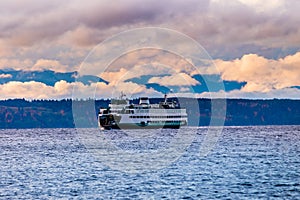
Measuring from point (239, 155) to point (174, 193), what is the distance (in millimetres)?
47502

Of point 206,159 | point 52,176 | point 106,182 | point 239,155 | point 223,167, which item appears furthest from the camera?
point 239,155

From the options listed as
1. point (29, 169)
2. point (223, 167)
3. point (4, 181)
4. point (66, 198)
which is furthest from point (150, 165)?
point (66, 198)

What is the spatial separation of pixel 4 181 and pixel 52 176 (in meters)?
6.08

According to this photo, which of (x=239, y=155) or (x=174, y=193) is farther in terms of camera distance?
(x=239, y=155)

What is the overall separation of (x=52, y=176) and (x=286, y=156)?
4345cm

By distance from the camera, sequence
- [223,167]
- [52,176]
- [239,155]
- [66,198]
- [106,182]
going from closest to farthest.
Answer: [66,198] < [106,182] < [52,176] < [223,167] < [239,155]

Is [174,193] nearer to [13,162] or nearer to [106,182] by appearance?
[106,182]

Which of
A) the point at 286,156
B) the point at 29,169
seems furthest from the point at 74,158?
the point at 286,156

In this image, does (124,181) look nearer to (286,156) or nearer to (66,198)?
(66,198)

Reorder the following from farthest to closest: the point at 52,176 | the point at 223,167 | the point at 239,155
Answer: the point at 239,155, the point at 223,167, the point at 52,176

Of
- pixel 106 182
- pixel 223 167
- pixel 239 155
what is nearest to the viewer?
pixel 106 182

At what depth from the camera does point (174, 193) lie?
6156 cm

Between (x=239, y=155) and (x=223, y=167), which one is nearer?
(x=223, y=167)

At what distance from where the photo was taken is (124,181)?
232 ft
